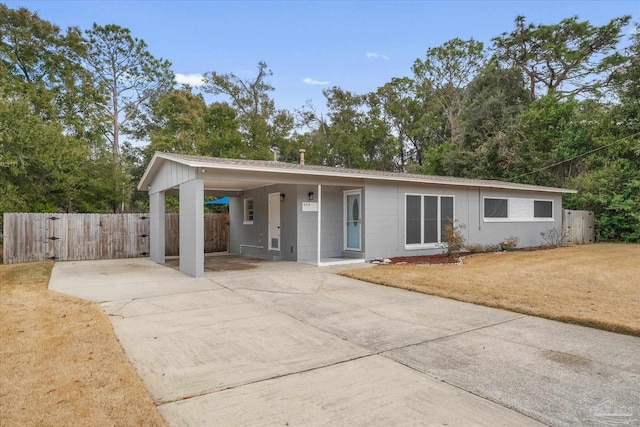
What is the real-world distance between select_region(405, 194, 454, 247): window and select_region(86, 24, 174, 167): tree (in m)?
18.9

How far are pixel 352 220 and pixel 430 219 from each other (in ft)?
8.85

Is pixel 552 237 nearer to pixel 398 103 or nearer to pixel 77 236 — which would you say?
pixel 77 236

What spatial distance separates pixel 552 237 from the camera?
635 inches

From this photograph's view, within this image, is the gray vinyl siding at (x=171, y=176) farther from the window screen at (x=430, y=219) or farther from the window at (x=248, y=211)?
the window screen at (x=430, y=219)

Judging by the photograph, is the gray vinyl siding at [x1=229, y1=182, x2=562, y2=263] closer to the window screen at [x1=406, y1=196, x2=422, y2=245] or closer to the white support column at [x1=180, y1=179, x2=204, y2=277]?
the window screen at [x1=406, y1=196, x2=422, y2=245]

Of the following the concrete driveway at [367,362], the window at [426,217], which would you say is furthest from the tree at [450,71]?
the concrete driveway at [367,362]

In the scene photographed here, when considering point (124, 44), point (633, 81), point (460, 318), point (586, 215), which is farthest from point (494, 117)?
point (124, 44)

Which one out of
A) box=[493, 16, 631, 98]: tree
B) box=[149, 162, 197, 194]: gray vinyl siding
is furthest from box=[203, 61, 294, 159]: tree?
box=[493, 16, 631, 98]: tree

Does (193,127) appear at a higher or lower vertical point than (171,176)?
higher

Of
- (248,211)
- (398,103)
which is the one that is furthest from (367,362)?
(398,103)

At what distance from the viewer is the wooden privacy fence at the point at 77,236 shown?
38.9ft

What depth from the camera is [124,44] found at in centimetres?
2400

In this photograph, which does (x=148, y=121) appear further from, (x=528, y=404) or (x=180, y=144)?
(x=528, y=404)

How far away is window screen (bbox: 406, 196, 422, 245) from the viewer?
11.9 m
